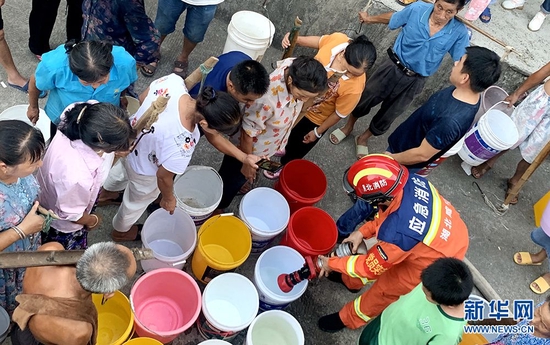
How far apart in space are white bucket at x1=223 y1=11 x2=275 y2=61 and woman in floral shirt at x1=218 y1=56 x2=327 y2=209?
2.69 feet

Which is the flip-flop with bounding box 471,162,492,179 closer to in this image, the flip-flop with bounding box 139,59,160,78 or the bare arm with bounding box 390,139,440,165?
the bare arm with bounding box 390,139,440,165

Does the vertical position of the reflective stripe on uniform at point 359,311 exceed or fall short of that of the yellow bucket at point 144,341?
it falls short

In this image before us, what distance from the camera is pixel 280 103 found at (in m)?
3.12

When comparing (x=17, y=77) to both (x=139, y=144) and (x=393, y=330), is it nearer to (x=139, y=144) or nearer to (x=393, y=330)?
(x=139, y=144)

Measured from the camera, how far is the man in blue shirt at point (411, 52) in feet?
12.8

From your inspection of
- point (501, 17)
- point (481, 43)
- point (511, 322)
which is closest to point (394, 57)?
point (481, 43)

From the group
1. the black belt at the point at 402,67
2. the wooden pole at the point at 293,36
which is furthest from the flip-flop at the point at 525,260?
the wooden pole at the point at 293,36

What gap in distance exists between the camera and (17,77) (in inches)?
157

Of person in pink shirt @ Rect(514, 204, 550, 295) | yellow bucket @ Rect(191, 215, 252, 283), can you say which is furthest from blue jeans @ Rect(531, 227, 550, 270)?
yellow bucket @ Rect(191, 215, 252, 283)

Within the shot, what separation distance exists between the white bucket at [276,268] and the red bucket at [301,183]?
483 millimetres

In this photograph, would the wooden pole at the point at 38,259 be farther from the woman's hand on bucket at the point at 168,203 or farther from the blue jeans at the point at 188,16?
the blue jeans at the point at 188,16

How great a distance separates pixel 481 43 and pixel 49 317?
4.72 m

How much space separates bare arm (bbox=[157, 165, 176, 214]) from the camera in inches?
110

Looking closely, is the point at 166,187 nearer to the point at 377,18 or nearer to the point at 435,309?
the point at 435,309
